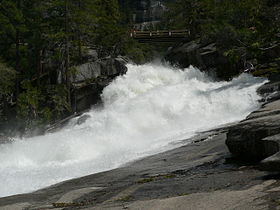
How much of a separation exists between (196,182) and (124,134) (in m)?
12.5

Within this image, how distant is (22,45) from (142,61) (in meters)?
11.8

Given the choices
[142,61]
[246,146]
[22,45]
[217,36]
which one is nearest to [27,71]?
[22,45]

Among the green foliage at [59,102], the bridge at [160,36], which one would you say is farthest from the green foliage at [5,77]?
the bridge at [160,36]

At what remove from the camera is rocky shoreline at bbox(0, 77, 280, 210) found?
5536mm

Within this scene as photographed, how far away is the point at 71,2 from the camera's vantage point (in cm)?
3266

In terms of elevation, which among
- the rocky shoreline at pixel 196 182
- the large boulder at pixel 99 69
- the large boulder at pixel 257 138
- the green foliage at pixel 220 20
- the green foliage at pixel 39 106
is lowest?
the rocky shoreline at pixel 196 182

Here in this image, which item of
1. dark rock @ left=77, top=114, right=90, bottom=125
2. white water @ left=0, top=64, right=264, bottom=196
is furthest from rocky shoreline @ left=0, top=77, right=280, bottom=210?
dark rock @ left=77, top=114, right=90, bottom=125

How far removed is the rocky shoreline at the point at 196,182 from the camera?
554 centimetres

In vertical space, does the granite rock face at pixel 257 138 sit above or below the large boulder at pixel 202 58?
below

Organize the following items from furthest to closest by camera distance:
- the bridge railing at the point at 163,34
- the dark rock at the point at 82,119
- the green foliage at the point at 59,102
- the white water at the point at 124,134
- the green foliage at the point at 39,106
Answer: the bridge railing at the point at 163,34 → the green foliage at the point at 59,102 → the green foliage at the point at 39,106 → the dark rock at the point at 82,119 → the white water at the point at 124,134

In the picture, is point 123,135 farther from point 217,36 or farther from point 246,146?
point 217,36

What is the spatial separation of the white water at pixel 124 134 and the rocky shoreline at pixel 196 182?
2430 millimetres

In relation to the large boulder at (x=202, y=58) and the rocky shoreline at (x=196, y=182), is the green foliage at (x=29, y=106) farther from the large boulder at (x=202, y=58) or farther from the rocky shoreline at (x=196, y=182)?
the rocky shoreline at (x=196, y=182)

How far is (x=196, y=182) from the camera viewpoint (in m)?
7.26
